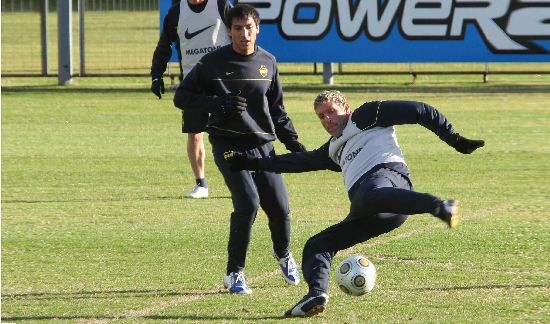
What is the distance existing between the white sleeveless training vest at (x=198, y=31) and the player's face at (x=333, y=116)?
15.1 feet

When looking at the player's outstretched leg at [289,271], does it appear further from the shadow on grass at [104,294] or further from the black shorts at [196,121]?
the black shorts at [196,121]

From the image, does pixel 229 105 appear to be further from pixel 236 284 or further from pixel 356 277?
pixel 356 277

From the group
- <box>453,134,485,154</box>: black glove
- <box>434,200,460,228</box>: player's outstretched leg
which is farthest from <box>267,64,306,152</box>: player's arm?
<box>434,200,460,228</box>: player's outstretched leg

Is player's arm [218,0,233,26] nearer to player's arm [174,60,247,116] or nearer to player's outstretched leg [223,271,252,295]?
player's arm [174,60,247,116]

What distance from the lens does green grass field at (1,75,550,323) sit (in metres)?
8.48

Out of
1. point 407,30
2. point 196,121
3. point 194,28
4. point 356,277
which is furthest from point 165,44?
point 407,30

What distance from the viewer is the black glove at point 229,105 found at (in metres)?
8.70

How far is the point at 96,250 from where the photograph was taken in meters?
10.7

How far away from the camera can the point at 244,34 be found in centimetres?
880

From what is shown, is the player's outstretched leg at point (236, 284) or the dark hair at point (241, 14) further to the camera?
the player's outstretched leg at point (236, 284)

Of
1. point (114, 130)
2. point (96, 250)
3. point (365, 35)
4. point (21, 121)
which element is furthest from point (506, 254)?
point (365, 35)

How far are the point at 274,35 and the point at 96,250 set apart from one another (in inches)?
600

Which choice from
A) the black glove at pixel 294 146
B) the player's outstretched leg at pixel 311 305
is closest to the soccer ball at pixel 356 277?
the player's outstretched leg at pixel 311 305

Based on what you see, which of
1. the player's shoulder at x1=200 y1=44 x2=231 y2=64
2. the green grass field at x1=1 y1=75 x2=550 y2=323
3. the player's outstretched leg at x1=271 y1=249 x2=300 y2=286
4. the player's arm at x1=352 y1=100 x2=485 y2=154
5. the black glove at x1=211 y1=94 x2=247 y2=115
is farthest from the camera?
the player's outstretched leg at x1=271 y1=249 x2=300 y2=286
